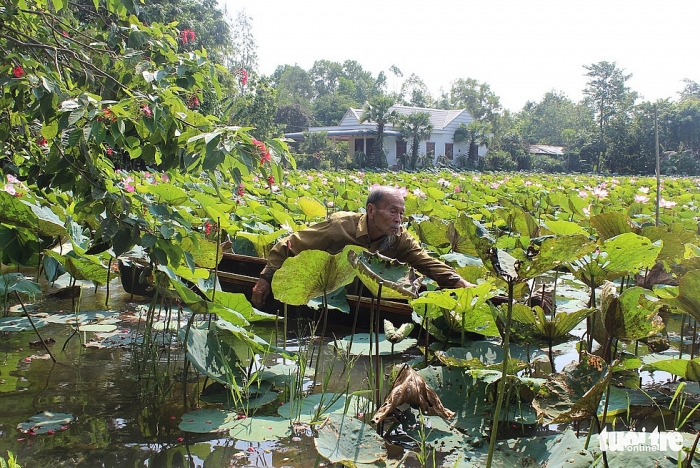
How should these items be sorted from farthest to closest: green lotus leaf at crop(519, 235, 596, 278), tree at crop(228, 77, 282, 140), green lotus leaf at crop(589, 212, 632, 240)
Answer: tree at crop(228, 77, 282, 140) < green lotus leaf at crop(589, 212, 632, 240) < green lotus leaf at crop(519, 235, 596, 278)

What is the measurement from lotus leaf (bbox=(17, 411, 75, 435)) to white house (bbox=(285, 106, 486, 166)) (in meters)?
33.9

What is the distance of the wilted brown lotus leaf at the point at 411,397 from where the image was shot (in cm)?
205

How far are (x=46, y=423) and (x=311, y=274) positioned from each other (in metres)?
1.08

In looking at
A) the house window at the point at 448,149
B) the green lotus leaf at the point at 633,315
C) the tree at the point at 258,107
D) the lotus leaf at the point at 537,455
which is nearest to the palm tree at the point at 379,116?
the house window at the point at 448,149

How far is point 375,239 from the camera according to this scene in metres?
3.52

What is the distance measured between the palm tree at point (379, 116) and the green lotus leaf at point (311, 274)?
3208 centimetres

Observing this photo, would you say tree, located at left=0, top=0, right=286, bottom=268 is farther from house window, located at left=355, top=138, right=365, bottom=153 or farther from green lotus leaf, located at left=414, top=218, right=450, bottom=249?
house window, located at left=355, top=138, right=365, bottom=153

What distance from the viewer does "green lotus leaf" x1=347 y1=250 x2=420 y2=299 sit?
7.00ft

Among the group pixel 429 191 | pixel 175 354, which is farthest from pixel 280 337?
pixel 429 191

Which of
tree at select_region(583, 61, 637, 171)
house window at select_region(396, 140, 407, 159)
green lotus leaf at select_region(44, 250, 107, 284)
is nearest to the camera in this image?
green lotus leaf at select_region(44, 250, 107, 284)

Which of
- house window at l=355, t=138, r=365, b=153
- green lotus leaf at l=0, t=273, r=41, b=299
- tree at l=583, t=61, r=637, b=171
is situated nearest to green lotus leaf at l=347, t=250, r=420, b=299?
green lotus leaf at l=0, t=273, r=41, b=299

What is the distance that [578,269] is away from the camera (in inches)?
101

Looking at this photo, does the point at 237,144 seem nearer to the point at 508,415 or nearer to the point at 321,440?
the point at 321,440

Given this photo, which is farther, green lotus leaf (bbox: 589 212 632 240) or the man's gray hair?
the man's gray hair
